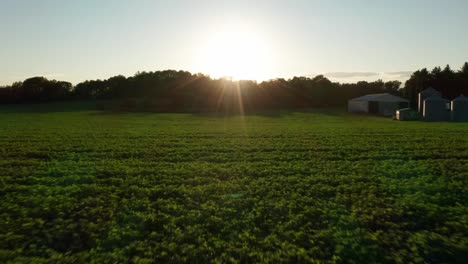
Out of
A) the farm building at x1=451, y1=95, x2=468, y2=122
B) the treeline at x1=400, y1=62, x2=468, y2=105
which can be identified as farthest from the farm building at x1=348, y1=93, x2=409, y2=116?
the farm building at x1=451, y1=95, x2=468, y2=122

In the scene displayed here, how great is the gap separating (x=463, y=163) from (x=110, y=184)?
13.9 metres

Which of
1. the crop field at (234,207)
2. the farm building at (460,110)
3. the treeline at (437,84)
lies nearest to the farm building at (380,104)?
the treeline at (437,84)

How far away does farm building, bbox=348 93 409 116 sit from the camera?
51531mm

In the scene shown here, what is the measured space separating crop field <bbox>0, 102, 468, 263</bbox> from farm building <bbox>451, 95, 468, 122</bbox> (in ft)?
91.8

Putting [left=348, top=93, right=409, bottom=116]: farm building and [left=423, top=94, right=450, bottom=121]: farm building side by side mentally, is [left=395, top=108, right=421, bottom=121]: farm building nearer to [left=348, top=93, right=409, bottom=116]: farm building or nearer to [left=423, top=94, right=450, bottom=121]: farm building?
[left=423, top=94, right=450, bottom=121]: farm building

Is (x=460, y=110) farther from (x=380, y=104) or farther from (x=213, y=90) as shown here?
(x=213, y=90)

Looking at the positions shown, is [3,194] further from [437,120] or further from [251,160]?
[437,120]

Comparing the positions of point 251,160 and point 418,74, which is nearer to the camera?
point 251,160

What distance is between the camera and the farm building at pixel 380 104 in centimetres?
5153

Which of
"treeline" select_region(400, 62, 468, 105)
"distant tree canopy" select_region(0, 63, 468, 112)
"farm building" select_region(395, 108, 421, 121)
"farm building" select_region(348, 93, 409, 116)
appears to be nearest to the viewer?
"farm building" select_region(395, 108, 421, 121)

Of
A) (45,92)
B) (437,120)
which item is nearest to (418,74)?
(437,120)

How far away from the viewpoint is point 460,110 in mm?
40750

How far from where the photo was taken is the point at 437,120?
135 feet

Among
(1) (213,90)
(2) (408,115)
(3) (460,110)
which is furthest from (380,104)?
(1) (213,90)
